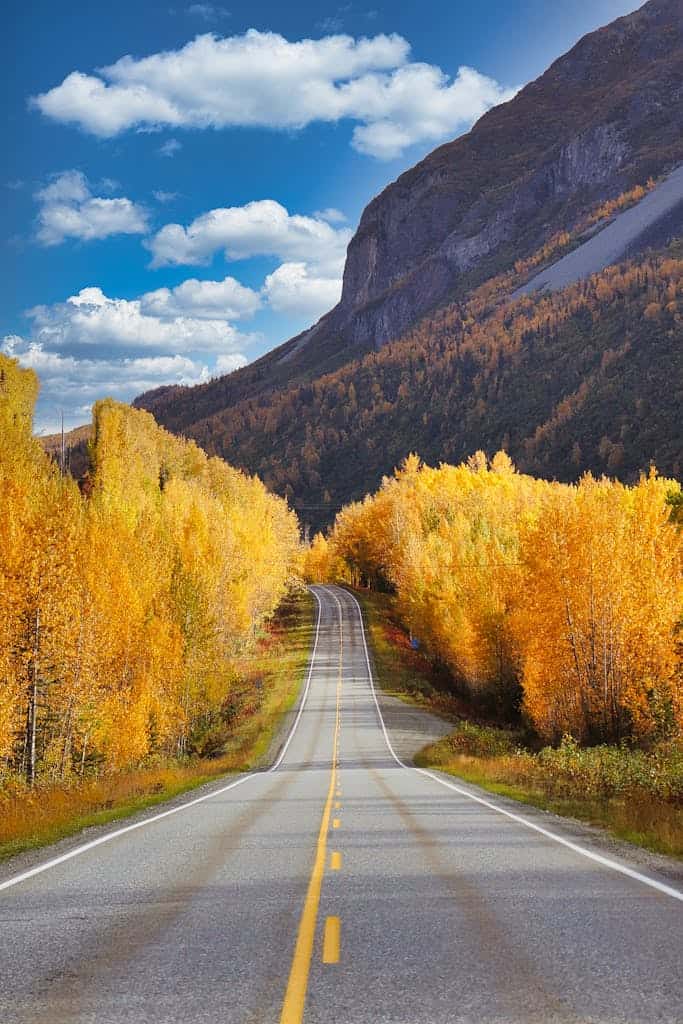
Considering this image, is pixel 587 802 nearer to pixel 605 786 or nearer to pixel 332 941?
pixel 605 786

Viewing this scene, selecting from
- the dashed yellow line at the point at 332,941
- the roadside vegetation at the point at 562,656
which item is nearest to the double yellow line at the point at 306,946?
the dashed yellow line at the point at 332,941

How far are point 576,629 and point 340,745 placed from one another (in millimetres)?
16473

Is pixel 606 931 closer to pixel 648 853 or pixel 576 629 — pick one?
pixel 648 853

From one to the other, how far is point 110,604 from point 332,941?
3590 cm

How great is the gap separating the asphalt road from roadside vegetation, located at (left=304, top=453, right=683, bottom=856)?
160 inches

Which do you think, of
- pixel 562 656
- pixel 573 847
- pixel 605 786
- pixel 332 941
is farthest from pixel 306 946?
pixel 562 656

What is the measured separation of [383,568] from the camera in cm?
11469

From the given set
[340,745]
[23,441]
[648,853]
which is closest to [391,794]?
[648,853]

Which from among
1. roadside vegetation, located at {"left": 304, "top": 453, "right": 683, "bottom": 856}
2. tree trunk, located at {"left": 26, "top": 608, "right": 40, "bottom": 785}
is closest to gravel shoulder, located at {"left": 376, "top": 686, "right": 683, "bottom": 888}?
roadside vegetation, located at {"left": 304, "top": 453, "right": 683, "bottom": 856}

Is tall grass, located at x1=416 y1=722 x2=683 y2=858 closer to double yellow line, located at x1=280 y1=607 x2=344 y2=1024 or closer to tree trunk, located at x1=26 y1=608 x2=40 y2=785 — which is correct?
double yellow line, located at x1=280 y1=607 x2=344 y2=1024

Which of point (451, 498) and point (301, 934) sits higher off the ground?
point (451, 498)

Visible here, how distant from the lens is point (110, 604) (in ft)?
135

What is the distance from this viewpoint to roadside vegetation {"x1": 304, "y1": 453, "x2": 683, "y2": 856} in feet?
73.0

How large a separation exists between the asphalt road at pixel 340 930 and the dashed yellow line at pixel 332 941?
0.10ft
